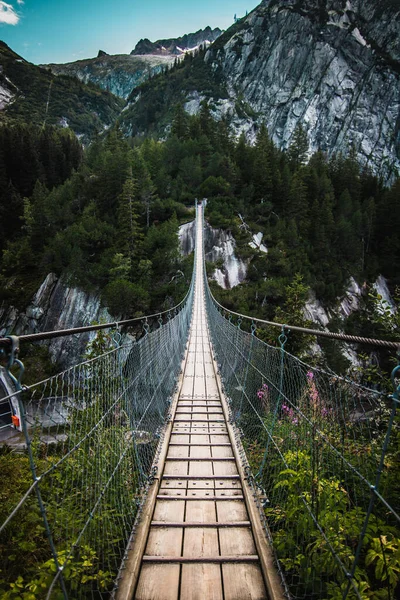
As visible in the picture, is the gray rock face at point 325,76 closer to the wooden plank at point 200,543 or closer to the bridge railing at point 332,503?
the bridge railing at point 332,503

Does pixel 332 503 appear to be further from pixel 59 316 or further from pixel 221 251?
pixel 221 251

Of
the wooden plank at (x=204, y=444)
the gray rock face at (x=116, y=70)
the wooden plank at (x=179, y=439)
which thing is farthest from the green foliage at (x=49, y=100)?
the wooden plank at (x=204, y=444)

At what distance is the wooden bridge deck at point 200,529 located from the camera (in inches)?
64.8

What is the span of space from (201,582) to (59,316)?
19.3 metres

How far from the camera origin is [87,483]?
1854 millimetres

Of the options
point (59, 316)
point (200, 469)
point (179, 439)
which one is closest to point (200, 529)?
point (200, 469)

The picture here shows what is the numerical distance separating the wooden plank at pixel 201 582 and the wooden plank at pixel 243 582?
42mm

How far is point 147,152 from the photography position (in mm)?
31297

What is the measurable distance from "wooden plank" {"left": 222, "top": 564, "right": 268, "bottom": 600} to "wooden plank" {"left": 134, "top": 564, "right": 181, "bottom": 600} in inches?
10.9

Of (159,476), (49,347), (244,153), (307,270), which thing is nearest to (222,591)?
(159,476)

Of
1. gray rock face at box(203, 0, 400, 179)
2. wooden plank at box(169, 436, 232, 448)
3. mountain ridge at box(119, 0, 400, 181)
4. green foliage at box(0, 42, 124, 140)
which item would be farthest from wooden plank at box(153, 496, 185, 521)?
green foliage at box(0, 42, 124, 140)

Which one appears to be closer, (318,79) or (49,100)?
(318,79)

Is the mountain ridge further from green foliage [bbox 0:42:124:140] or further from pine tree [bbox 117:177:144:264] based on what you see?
pine tree [bbox 117:177:144:264]

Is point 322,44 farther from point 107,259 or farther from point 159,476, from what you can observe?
point 159,476
